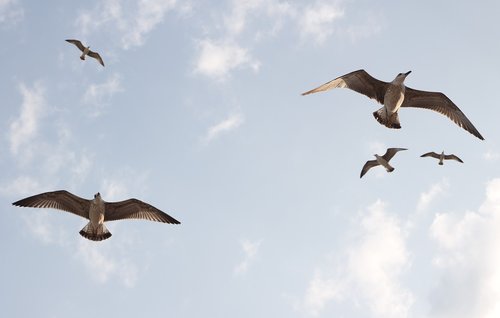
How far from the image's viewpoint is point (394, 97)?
19.8 m

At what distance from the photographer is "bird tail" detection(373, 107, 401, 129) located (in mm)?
20047

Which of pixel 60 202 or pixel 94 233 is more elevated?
pixel 60 202

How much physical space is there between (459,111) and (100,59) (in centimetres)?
1628

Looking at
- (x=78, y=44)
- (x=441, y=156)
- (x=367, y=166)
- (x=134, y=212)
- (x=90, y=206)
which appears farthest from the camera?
(x=78, y=44)

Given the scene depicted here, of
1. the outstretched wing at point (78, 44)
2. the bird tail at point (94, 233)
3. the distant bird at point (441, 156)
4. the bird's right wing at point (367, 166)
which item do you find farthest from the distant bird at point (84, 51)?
the distant bird at point (441, 156)

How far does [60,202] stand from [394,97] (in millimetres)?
11017

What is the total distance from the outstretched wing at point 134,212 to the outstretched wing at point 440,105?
8609mm

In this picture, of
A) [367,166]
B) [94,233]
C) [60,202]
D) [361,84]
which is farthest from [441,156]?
[60,202]

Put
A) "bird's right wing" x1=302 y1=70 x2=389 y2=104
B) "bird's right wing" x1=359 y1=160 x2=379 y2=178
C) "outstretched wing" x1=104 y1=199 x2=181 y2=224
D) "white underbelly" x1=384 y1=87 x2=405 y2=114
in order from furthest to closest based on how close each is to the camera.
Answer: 1. "bird's right wing" x1=359 y1=160 x2=379 y2=178
2. "outstretched wing" x1=104 y1=199 x2=181 y2=224
3. "white underbelly" x1=384 y1=87 x2=405 y2=114
4. "bird's right wing" x1=302 y1=70 x2=389 y2=104

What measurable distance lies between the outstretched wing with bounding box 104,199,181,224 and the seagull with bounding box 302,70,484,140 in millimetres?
6596

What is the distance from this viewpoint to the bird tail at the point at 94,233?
814 inches

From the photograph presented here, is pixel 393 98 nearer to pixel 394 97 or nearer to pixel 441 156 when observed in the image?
pixel 394 97

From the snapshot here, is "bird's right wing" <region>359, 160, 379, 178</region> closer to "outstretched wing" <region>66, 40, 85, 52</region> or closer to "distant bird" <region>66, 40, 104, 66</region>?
"distant bird" <region>66, 40, 104, 66</region>

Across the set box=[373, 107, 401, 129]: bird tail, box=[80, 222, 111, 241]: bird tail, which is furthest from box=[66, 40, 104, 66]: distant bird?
box=[373, 107, 401, 129]: bird tail
